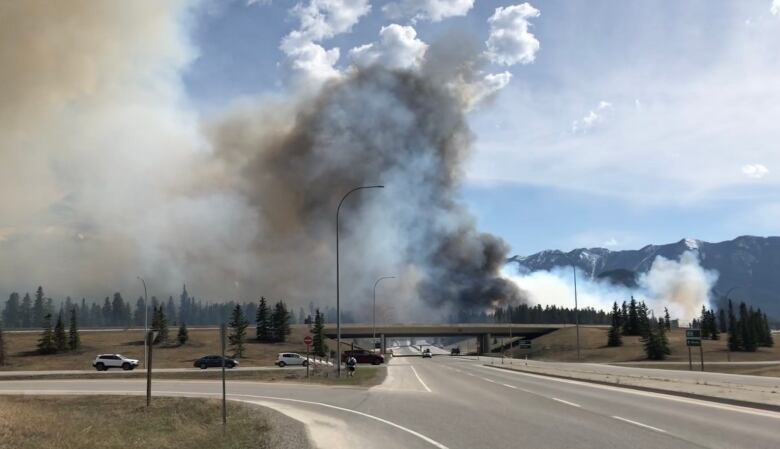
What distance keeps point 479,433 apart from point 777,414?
33.5 ft

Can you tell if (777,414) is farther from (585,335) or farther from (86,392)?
(585,335)

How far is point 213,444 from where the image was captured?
15328mm

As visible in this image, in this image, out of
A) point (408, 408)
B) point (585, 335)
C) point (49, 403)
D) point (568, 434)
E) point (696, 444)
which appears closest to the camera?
point (696, 444)

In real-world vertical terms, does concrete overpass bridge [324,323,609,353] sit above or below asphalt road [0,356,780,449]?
below

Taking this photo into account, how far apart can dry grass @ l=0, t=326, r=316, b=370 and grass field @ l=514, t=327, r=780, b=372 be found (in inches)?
1934

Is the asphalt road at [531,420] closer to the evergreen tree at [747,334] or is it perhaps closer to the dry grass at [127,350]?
the dry grass at [127,350]

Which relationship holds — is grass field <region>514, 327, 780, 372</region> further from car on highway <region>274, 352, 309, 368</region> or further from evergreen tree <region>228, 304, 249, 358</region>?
evergreen tree <region>228, 304, 249, 358</region>

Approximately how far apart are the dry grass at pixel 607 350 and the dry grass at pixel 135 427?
3237 inches

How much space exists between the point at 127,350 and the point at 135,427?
3507 inches

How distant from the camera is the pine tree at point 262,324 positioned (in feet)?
415

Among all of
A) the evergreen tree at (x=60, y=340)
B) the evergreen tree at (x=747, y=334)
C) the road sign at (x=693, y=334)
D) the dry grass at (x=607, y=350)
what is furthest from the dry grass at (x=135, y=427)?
the evergreen tree at (x=747, y=334)

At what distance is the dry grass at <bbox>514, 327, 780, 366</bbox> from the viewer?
312 ft

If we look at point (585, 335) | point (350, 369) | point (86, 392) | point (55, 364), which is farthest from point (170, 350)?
point (585, 335)

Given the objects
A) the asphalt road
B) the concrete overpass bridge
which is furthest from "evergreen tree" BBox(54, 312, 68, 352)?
the asphalt road
